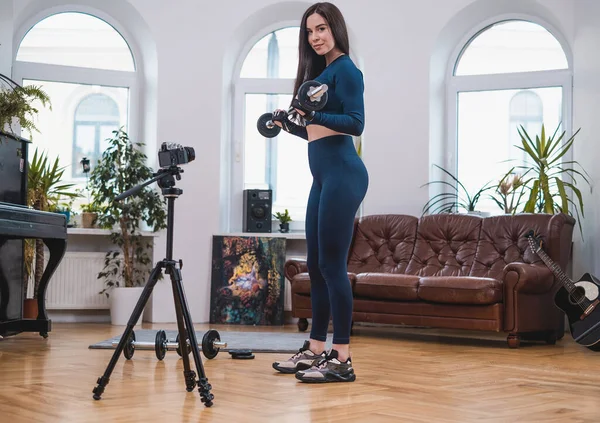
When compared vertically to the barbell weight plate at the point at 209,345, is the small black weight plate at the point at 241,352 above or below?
below

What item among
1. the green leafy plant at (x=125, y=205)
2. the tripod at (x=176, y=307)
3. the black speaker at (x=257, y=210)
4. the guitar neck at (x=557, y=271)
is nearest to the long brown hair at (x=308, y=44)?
the tripod at (x=176, y=307)

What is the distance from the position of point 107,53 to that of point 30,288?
2.16m

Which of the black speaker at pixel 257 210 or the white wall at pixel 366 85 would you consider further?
the black speaker at pixel 257 210

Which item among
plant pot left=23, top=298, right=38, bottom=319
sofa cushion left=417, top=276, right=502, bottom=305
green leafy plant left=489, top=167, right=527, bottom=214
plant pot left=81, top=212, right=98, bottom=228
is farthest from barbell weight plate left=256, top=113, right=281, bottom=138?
plant pot left=81, top=212, right=98, bottom=228

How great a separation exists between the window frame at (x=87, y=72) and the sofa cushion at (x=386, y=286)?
2.64 metres

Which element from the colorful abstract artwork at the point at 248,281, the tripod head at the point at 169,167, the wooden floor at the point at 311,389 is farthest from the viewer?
the colorful abstract artwork at the point at 248,281

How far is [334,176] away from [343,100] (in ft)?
0.97

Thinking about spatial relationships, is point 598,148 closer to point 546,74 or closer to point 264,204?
point 546,74

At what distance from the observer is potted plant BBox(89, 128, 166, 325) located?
619 cm

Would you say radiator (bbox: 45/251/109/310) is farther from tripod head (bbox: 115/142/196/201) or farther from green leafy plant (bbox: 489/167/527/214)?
tripod head (bbox: 115/142/196/201)

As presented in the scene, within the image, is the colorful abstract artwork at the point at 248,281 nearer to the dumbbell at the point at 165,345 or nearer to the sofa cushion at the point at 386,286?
the sofa cushion at the point at 386,286

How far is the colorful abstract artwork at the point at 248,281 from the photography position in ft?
21.0

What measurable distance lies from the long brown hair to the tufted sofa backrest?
105 inches

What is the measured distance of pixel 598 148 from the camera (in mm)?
5746
